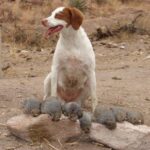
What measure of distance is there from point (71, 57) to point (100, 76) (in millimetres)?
4230

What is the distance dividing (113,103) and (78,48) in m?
1.43

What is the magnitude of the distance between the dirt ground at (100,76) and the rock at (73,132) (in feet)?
0.27

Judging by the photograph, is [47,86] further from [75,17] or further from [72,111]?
[72,111]

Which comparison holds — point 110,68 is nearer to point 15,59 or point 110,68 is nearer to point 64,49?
point 15,59

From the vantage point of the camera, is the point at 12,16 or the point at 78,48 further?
the point at 12,16

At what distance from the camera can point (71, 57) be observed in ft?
23.0

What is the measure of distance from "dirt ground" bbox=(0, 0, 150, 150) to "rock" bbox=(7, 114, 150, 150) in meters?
0.08

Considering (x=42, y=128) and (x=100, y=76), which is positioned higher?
(x=42, y=128)

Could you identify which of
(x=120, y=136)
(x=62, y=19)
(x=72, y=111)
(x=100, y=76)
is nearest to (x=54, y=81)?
(x=62, y=19)

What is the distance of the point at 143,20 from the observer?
1880cm

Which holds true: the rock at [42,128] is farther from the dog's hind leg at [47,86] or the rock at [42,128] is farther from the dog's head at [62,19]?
the dog's hind leg at [47,86]

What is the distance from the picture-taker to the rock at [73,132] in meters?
5.87

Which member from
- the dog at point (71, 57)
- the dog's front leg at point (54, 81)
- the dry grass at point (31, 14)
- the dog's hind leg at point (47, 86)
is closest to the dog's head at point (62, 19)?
the dog at point (71, 57)

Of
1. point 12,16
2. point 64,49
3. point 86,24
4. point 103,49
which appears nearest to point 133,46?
point 103,49
